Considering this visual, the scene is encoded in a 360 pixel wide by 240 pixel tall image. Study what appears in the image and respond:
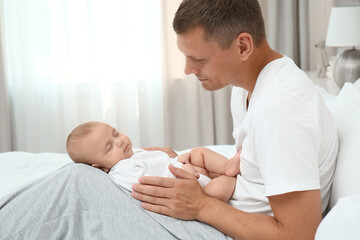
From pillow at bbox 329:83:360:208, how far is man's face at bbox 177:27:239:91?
0.36 m

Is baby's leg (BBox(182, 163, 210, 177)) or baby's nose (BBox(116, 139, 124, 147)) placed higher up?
baby's nose (BBox(116, 139, 124, 147))

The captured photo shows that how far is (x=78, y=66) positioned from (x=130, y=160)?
6.48ft

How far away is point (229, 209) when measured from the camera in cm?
140

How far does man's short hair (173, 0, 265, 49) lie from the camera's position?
Result: 1442mm

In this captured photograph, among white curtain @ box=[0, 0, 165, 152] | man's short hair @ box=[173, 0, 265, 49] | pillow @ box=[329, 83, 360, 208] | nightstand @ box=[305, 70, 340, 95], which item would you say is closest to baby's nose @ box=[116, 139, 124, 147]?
man's short hair @ box=[173, 0, 265, 49]

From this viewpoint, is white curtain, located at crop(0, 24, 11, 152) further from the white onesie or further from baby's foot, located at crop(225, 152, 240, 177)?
baby's foot, located at crop(225, 152, 240, 177)

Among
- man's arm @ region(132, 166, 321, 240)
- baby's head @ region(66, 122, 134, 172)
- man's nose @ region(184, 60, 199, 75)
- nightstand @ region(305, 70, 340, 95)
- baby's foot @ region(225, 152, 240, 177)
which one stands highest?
man's nose @ region(184, 60, 199, 75)

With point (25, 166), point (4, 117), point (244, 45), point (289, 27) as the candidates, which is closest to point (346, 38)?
point (289, 27)

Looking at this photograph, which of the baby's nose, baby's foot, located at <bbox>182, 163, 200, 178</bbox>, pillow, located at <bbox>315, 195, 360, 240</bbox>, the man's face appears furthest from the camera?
the baby's nose

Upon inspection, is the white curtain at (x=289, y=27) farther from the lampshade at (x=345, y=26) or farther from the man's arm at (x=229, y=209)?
the man's arm at (x=229, y=209)

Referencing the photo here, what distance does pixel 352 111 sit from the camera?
158 centimetres

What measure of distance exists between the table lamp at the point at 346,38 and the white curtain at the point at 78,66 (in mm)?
1261

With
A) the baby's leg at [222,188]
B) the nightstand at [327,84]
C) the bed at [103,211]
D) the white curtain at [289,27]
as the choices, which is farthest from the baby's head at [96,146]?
the white curtain at [289,27]

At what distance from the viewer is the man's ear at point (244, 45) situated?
4.75 ft
